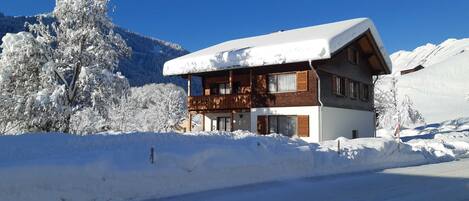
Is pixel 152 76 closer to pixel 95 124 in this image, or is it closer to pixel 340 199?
pixel 95 124

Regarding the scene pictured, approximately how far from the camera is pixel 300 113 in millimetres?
24469

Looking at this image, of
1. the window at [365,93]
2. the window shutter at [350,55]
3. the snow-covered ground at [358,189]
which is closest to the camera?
the snow-covered ground at [358,189]

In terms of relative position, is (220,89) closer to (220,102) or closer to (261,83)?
(220,102)

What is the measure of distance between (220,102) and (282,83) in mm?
3892

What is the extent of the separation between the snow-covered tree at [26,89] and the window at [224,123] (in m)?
11.2

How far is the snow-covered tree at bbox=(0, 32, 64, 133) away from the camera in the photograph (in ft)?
63.4

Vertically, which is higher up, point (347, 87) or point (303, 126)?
point (347, 87)

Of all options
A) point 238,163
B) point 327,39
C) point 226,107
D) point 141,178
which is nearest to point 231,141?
point 238,163

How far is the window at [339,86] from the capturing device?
26109 mm

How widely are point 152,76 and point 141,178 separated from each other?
559ft

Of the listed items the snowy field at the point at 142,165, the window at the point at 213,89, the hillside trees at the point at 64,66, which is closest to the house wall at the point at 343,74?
the window at the point at 213,89

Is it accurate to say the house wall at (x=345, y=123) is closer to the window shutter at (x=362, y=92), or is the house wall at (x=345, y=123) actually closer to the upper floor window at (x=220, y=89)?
the window shutter at (x=362, y=92)

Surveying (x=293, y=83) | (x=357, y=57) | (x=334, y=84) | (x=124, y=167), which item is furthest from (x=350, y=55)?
(x=124, y=167)

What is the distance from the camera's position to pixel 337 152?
15484 mm
